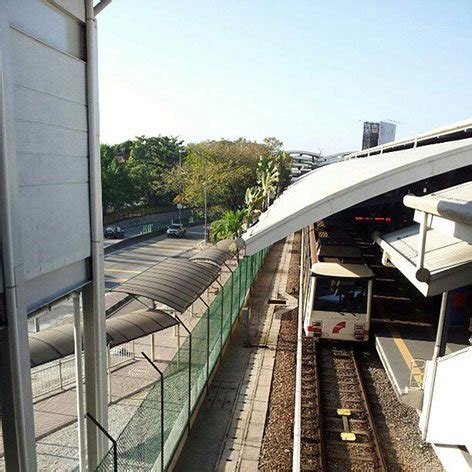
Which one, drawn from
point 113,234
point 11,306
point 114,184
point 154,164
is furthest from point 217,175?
point 11,306

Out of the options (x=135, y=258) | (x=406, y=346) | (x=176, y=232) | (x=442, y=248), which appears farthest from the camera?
(x=176, y=232)

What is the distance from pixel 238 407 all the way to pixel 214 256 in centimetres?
599

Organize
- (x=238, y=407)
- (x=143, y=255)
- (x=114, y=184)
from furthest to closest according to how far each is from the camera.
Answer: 1. (x=114, y=184)
2. (x=143, y=255)
3. (x=238, y=407)

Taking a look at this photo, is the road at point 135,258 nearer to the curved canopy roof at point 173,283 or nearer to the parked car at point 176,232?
the parked car at point 176,232

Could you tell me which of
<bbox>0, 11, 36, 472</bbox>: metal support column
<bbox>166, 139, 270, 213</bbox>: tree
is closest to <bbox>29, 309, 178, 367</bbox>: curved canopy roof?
<bbox>0, 11, 36, 472</bbox>: metal support column

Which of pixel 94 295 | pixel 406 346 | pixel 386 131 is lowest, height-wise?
pixel 406 346

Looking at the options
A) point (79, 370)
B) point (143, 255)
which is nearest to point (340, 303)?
point (79, 370)

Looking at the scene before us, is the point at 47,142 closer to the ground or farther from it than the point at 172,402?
farther from it

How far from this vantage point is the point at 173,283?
9875 mm

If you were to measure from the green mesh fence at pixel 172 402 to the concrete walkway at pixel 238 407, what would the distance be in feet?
1.65

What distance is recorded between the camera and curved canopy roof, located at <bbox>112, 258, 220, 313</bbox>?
8.92 meters

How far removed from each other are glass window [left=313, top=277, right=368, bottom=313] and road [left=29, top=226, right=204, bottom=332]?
7.93 m

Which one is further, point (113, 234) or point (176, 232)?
point (176, 232)

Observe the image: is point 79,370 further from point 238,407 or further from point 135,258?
point 135,258
